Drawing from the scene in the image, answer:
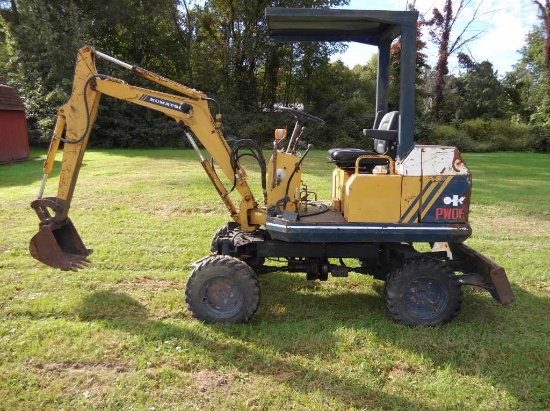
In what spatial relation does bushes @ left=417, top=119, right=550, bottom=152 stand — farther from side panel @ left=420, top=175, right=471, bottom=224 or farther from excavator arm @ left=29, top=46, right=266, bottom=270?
excavator arm @ left=29, top=46, right=266, bottom=270

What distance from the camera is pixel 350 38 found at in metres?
5.36

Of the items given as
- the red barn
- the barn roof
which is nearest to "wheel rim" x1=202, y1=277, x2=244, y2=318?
the red barn

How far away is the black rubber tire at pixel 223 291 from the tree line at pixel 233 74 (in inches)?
802

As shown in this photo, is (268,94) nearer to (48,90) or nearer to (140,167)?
(48,90)

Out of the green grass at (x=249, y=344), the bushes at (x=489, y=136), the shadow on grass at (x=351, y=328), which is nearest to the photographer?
the green grass at (x=249, y=344)

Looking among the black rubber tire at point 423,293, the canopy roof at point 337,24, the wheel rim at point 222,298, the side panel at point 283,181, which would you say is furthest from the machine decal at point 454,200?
the wheel rim at point 222,298

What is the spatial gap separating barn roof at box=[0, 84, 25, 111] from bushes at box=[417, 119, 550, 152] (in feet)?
66.4

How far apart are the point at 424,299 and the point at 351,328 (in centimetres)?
76

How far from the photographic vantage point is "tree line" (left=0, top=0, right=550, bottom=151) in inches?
941

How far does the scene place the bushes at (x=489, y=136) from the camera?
27.0 metres

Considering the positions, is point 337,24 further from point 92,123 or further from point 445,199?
point 92,123

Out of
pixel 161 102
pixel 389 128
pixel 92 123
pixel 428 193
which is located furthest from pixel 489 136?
pixel 92 123

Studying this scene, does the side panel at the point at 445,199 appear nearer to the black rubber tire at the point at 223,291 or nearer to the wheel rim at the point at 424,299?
the wheel rim at the point at 424,299

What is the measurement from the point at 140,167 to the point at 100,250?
947cm
